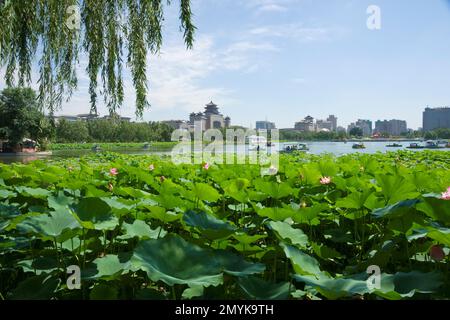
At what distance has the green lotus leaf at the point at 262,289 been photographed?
0.80 m

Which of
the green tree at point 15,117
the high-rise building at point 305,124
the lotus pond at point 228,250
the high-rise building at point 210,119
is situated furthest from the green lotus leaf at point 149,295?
the high-rise building at point 305,124

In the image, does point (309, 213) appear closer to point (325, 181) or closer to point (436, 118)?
point (325, 181)

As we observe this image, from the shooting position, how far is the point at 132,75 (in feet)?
8.62

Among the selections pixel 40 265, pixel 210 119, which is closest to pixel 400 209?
pixel 40 265

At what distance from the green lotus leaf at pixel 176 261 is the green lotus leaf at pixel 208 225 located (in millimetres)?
114

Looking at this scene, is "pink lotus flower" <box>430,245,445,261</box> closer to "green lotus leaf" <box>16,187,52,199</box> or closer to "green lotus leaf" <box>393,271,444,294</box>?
"green lotus leaf" <box>393,271,444,294</box>

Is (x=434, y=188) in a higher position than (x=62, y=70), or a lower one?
lower

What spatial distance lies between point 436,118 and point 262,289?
6002 centimetres

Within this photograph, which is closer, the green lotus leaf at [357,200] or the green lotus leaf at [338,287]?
the green lotus leaf at [338,287]

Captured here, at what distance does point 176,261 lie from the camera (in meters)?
0.84

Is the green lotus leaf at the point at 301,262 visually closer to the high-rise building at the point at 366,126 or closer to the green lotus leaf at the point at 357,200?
the green lotus leaf at the point at 357,200

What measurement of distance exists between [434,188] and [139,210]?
3.72ft
